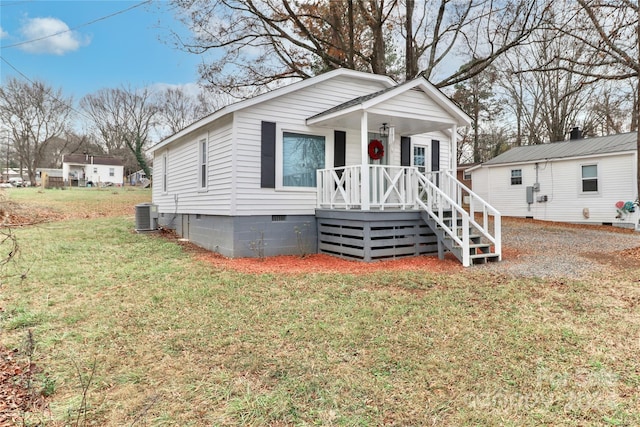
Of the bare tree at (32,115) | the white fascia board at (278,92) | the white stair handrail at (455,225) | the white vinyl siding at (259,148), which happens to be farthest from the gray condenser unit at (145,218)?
the bare tree at (32,115)

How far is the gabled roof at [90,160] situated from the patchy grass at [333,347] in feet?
162

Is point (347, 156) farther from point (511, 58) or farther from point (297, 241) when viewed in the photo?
point (511, 58)

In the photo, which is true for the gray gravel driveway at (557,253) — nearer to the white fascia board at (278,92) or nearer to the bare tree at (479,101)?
the white fascia board at (278,92)

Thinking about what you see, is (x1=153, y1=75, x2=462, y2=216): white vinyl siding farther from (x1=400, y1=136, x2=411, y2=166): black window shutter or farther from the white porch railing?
the white porch railing

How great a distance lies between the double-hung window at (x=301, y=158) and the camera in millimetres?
8359

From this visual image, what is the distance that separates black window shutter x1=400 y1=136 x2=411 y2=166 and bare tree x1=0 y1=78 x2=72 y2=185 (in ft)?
105

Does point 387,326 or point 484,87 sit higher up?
point 484,87

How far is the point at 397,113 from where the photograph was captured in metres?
7.59

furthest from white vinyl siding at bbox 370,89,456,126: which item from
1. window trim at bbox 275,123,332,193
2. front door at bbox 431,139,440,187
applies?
front door at bbox 431,139,440,187

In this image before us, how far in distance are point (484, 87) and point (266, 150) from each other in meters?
22.5

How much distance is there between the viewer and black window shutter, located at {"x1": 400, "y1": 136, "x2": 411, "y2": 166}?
984cm

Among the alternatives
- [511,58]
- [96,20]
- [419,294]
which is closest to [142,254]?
[419,294]

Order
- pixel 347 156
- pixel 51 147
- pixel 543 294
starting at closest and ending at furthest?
1. pixel 543 294
2. pixel 347 156
3. pixel 51 147

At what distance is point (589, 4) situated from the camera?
8.43 metres
